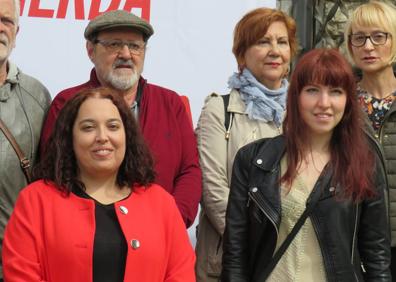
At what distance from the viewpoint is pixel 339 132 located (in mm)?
3252

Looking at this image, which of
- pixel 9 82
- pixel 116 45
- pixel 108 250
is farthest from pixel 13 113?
pixel 108 250

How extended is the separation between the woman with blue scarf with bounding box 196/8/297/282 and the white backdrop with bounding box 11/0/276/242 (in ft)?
1.99

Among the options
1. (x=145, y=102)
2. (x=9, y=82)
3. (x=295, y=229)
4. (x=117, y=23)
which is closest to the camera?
(x=295, y=229)

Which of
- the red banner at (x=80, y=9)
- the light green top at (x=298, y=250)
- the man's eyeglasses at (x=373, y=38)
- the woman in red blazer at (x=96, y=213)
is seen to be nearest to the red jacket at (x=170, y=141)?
the woman in red blazer at (x=96, y=213)

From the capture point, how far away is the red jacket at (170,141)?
3595 mm

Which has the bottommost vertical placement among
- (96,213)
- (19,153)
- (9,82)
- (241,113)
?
(96,213)

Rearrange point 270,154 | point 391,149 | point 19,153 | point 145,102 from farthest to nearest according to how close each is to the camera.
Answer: point 391,149
point 145,102
point 19,153
point 270,154

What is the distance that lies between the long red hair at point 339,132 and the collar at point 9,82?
1234mm

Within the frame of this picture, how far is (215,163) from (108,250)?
3.23 feet

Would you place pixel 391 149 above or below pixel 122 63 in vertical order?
below

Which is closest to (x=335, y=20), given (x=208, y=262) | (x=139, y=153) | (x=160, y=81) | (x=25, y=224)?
(x=160, y=81)

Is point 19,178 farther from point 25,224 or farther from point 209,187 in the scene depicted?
point 209,187

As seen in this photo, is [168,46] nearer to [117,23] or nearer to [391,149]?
[117,23]

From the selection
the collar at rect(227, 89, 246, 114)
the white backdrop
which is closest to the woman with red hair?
the collar at rect(227, 89, 246, 114)
